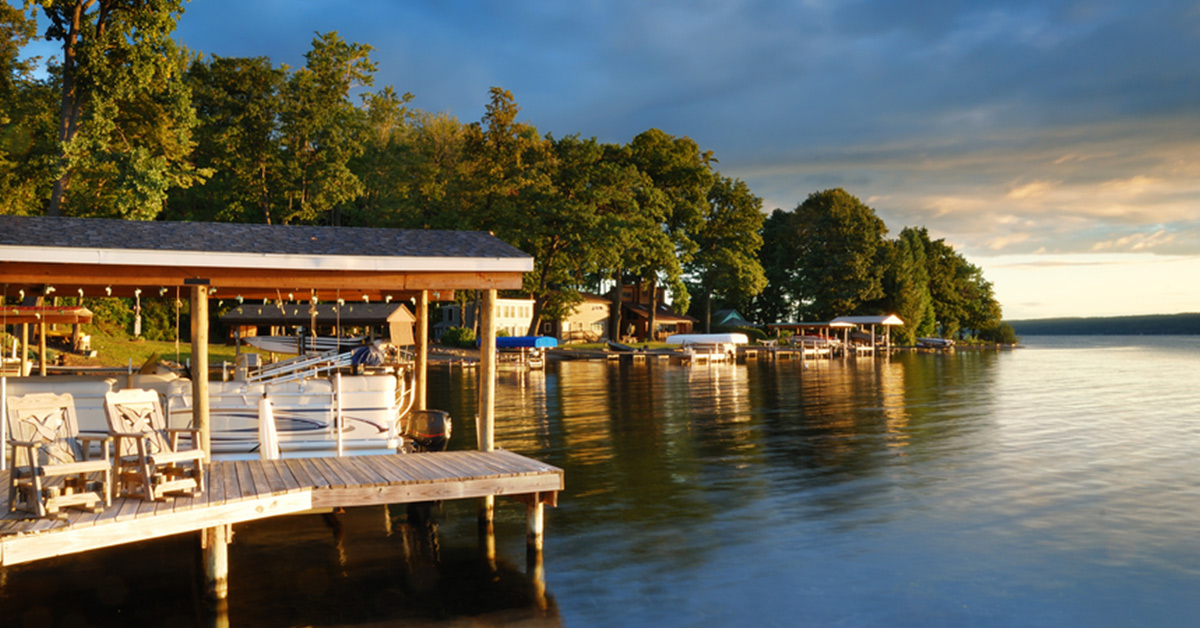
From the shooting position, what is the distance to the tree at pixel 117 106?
29.6 m

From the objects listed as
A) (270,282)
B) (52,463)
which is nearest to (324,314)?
(270,282)

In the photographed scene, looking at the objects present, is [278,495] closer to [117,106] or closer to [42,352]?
[42,352]

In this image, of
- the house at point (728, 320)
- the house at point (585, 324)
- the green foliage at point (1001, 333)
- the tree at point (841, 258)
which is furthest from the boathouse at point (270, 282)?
the green foliage at point (1001, 333)

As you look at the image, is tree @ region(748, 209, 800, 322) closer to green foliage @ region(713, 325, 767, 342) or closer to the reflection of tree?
green foliage @ region(713, 325, 767, 342)

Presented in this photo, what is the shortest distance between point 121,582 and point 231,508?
7.73ft

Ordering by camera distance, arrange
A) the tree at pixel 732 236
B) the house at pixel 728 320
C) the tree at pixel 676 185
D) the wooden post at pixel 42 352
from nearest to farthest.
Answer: the wooden post at pixel 42 352 → the tree at pixel 676 185 → the tree at pixel 732 236 → the house at pixel 728 320

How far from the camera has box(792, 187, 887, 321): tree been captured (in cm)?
7756

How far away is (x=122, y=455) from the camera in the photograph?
28.0ft

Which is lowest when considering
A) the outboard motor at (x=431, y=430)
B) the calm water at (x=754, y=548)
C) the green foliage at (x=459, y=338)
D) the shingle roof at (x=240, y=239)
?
the calm water at (x=754, y=548)

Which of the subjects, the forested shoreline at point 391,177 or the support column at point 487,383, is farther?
the forested shoreline at point 391,177

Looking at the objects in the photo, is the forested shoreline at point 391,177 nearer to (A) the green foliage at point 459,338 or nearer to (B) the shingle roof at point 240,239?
(A) the green foliage at point 459,338

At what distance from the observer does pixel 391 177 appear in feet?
184

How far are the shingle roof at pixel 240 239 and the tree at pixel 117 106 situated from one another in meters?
22.6

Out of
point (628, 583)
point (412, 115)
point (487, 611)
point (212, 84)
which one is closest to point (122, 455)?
point (487, 611)
